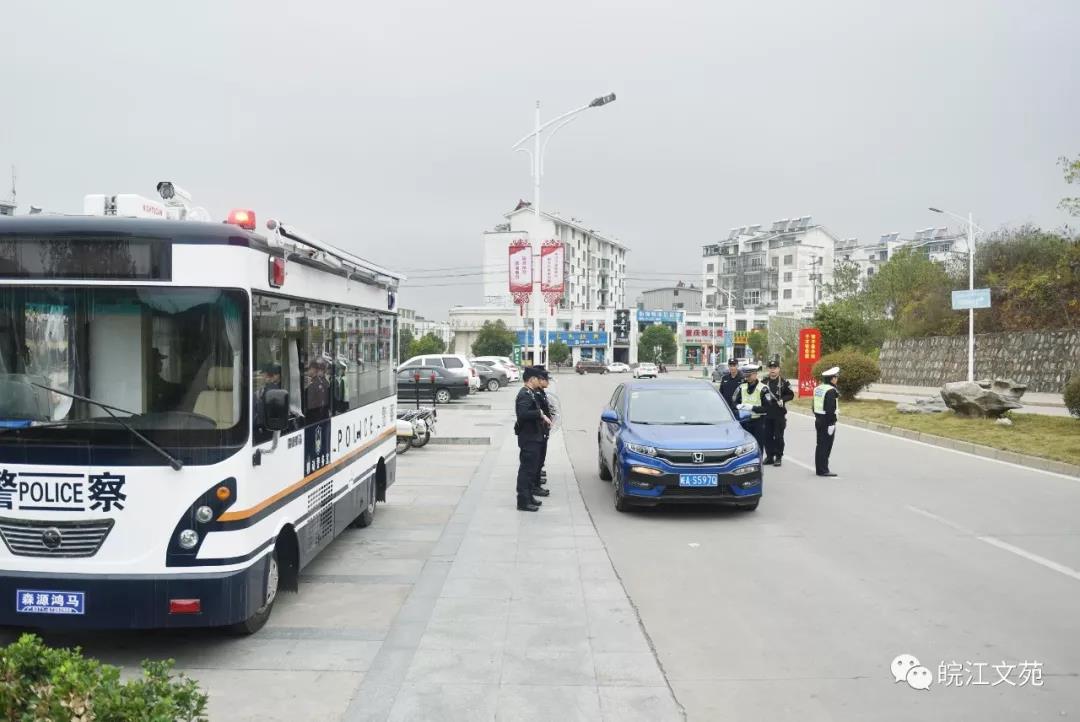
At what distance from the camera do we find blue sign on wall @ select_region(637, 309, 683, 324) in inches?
4289

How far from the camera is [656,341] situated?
10144cm

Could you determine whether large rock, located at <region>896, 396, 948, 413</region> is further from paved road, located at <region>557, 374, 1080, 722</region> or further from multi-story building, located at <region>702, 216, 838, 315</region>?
multi-story building, located at <region>702, 216, 838, 315</region>

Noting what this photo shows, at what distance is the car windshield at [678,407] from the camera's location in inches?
441

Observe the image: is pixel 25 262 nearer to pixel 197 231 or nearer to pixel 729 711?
pixel 197 231

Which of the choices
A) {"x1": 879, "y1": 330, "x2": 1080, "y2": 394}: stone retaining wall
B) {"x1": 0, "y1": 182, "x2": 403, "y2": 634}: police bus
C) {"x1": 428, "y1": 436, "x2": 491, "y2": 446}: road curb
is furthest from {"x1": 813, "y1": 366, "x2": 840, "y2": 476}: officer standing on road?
{"x1": 879, "y1": 330, "x2": 1080, "y2": 394}: stone retaining wall

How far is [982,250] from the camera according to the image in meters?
47.0

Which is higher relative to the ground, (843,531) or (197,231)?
(197,231)

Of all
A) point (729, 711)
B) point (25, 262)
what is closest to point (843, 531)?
point (729, 711)

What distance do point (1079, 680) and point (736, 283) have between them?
115279mm

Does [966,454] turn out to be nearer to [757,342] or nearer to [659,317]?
[757,342]

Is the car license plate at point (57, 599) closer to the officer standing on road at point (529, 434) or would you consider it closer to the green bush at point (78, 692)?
the green bush at point (78, 692)

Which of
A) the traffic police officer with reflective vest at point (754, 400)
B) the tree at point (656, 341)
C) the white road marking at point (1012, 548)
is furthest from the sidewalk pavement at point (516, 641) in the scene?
the tree at point (656, 341)

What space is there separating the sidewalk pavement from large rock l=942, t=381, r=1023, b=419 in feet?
53.8

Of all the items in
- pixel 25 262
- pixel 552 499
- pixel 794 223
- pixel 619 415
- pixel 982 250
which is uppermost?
pixel 794 223
